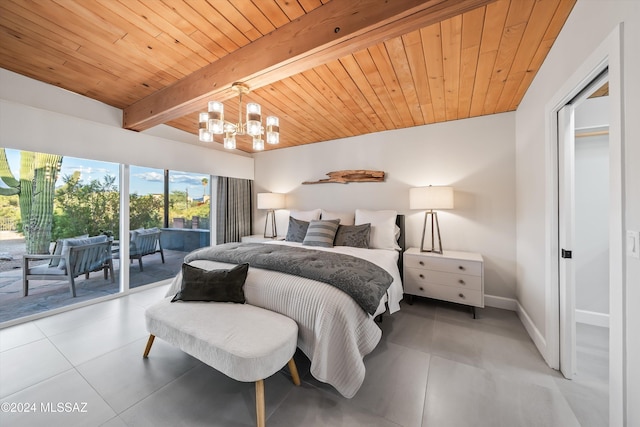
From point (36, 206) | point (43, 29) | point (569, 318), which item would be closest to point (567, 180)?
point (569, 318)

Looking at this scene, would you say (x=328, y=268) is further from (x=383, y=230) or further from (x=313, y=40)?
(x=313, y=40)

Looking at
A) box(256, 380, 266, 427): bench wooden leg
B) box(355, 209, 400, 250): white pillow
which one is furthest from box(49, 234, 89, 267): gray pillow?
box(355, 209, 400, 250): white pillow

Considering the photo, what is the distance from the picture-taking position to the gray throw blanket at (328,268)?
163 cm

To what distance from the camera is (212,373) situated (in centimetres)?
170

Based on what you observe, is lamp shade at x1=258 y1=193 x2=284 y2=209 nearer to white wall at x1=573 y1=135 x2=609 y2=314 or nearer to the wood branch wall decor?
the wood branch wall decor

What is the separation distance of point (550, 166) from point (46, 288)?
16.8 ft

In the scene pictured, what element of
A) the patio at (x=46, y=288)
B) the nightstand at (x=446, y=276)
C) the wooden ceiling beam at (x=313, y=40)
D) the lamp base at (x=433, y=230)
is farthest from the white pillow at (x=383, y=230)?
the patio at (x=46, y=288)

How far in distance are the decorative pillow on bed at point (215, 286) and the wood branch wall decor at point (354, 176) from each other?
89.3 inches

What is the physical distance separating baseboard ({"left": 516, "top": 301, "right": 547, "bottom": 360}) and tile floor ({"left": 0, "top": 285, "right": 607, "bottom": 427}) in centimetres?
7

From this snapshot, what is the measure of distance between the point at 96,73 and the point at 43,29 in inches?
22.3

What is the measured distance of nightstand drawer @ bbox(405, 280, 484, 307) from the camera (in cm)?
248

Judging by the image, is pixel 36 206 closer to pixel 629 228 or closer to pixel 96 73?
pixel 96 73

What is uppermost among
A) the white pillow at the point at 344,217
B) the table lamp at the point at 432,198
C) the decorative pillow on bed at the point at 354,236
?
the table lamp at the point at 432,198

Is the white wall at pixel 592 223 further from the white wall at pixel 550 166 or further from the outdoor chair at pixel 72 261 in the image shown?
the outdoor chair at pixel 72 261
